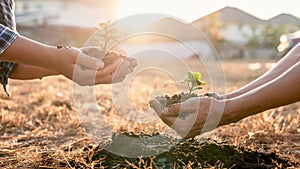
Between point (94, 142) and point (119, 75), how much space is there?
63cm

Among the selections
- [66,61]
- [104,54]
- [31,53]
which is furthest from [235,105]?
[31,53]

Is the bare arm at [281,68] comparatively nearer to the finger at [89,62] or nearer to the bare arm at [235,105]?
the bare arm at [235,105]

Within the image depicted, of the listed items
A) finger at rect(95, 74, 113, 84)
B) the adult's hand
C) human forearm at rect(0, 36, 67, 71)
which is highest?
human forearm at rect(0, 36, 67, 71)

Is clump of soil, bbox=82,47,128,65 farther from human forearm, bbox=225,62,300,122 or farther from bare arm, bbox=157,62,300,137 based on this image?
human forearm, bbox=225,62,300,122

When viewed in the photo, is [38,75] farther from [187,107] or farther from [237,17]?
[237,17]

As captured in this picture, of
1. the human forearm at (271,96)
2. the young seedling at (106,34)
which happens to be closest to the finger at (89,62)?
the young seedling at (106,34)

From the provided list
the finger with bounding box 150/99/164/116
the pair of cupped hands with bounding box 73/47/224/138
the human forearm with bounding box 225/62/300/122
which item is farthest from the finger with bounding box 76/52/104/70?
the human forearm with bounding box 225/62/300/122

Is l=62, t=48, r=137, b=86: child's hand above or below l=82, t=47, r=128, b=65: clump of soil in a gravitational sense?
→ below

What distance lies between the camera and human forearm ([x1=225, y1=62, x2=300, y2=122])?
1951mm

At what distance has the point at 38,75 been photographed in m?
2.62

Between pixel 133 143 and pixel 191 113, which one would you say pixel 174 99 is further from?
pixel 133 143

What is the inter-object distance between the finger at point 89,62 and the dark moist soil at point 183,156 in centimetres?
38

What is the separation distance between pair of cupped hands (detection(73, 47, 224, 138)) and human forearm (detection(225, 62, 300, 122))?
75 mm

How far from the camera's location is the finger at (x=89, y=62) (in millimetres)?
1995
